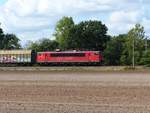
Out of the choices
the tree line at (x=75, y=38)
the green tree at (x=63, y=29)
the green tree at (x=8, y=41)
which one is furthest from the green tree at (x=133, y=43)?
the green tree at (x=8, y=41)

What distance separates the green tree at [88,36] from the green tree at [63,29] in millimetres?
1195

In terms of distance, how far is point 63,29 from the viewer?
16775cm

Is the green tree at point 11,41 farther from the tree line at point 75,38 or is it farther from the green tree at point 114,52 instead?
the green tree at point 114,52

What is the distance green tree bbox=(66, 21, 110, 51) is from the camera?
162m

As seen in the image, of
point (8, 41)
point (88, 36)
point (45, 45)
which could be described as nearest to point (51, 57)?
point (45, 45)

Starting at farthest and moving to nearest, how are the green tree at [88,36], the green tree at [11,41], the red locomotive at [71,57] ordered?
the green tree at [11,41] → the green tree at [88,36] → the red locomotive at [71,57]

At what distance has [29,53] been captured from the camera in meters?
111

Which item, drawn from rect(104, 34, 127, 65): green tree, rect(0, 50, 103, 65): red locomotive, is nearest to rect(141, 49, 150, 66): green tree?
rect(0, 50, 103, 65): red locomotive

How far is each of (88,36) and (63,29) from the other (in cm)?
794

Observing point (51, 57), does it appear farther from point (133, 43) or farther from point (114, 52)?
point (114, 52)

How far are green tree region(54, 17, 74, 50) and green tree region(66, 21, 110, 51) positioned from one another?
1.20 m

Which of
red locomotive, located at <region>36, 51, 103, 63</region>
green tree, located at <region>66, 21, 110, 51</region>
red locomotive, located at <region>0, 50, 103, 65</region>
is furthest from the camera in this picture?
green tree, located at <region>66, 21, 110, 51</region>

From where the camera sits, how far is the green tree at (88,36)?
162 meters

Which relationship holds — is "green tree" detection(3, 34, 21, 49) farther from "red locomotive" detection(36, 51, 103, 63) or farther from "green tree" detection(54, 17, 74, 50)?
"red locomotive" detection(36, 51, 103, 63)
